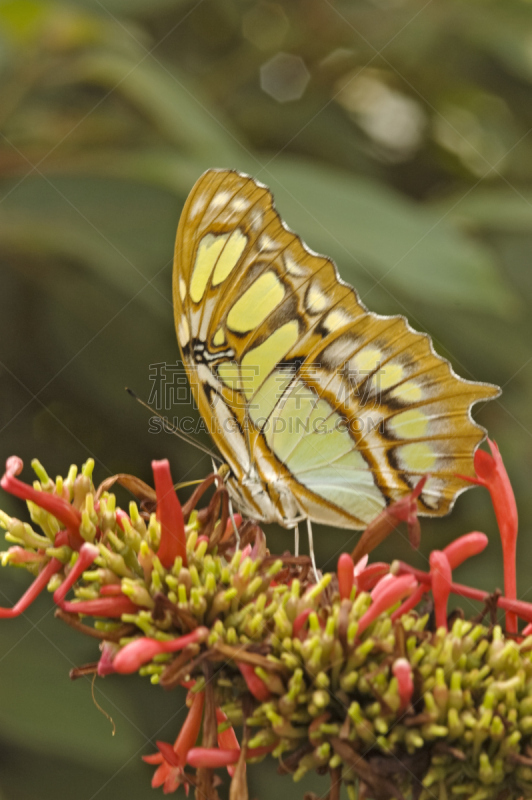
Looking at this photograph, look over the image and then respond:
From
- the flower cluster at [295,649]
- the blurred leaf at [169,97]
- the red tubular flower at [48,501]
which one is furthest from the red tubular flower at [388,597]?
the blurred leaf at [169,97]

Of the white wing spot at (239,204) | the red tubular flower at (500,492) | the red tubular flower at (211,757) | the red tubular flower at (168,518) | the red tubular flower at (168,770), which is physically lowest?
the red tubular flower at (168,770)

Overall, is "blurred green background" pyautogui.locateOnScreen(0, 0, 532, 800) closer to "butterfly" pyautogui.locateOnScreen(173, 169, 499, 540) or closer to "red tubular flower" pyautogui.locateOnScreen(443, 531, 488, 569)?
"butterfly" pyautogui.locateOnScreen(173, 169, 499, 540)

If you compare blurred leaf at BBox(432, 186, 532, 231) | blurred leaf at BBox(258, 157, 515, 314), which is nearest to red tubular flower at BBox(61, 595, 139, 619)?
blurred leaf at BBox(258, 157, 515, 314)

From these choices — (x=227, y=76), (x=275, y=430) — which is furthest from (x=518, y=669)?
(x=227, y=76)

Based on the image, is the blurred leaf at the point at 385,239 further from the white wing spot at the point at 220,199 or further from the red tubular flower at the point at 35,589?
the red tubular flower at the point at 35,589

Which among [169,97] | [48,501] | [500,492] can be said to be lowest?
[48,501]

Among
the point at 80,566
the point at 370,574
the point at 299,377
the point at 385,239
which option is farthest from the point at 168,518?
the point at 385,239

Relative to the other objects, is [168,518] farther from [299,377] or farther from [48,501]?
[299,377]
